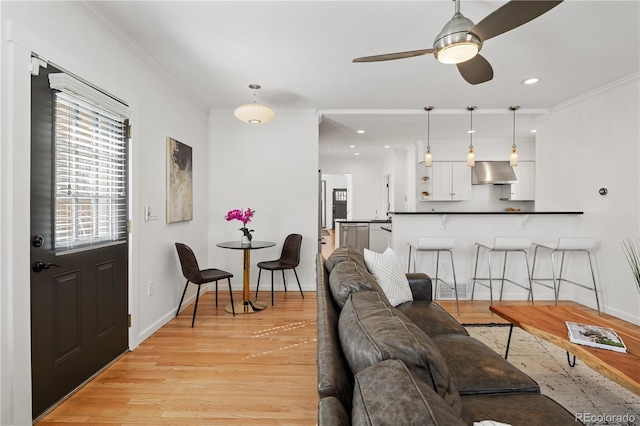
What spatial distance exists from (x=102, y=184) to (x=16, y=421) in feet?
4.96

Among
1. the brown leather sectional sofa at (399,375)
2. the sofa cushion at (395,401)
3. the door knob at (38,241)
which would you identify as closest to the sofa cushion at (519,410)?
the brown leather sectional sofa at (399,375)

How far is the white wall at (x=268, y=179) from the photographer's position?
188 inches

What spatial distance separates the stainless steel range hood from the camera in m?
6.53

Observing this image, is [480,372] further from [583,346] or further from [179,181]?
[179,181]

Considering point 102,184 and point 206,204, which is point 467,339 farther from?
point 206,204

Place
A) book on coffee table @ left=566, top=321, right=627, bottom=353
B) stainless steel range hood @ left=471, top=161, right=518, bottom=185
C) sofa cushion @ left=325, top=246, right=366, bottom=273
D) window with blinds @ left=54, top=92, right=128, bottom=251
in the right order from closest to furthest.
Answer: book on coffee table @ left=566, top=321, right=627, bottom=353, window with blinds @ left=54, top=92, right=128, bottom=251, sofa cushion @ left=325, top=246, right=366, bottom=273, stainless steel range hood @ left=471, top=161, right=518, bottom=185

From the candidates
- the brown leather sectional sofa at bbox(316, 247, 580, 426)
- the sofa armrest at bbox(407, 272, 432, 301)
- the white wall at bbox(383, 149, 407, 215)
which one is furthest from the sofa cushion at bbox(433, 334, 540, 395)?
the white wall at bbox(383, 149, 407, 215)

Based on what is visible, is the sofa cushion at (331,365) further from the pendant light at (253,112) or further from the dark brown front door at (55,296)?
the pendant light at (253,112)

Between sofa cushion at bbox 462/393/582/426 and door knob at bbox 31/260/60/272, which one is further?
door knob at bbox 31/260/60/272

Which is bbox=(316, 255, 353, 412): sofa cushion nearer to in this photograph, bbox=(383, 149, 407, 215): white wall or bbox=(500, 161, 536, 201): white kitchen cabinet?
bbox=(500, 161, 536, 201): white kitchen cabinet

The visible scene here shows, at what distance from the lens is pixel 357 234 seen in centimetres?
743

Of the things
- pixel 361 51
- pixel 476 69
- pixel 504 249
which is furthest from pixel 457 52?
pixel 504 249

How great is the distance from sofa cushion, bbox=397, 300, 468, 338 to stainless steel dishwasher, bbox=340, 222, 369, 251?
15.6ft

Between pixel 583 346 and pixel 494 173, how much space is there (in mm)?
5312
